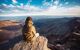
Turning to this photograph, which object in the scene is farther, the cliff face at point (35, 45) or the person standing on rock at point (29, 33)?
A: the person standing on rock at point (29, 33)

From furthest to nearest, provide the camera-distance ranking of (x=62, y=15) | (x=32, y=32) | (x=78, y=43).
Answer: (x=62, y=15) < (x=78, y=43) < (x=32, y=32)

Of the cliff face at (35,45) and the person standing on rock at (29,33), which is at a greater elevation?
the person standing on rock at (29,33)

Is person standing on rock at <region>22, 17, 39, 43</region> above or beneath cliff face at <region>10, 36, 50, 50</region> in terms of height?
above

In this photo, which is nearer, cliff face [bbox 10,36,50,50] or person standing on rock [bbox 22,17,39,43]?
cliff face [bbox 10,36,50,50]

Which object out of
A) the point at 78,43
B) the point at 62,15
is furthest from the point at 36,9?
the point at 78,43

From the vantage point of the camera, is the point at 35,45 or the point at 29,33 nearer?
the point at 35,45

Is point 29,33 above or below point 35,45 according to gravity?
above

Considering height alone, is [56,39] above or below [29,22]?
below

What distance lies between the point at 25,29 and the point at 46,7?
207 centimetres

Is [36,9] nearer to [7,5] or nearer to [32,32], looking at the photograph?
[7,5]

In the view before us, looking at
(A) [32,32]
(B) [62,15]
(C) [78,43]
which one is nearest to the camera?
(A) [32,32]

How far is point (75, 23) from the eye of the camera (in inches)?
254

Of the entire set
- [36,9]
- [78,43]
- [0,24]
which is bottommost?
[78,43]

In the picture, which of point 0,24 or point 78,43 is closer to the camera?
point 78,43
